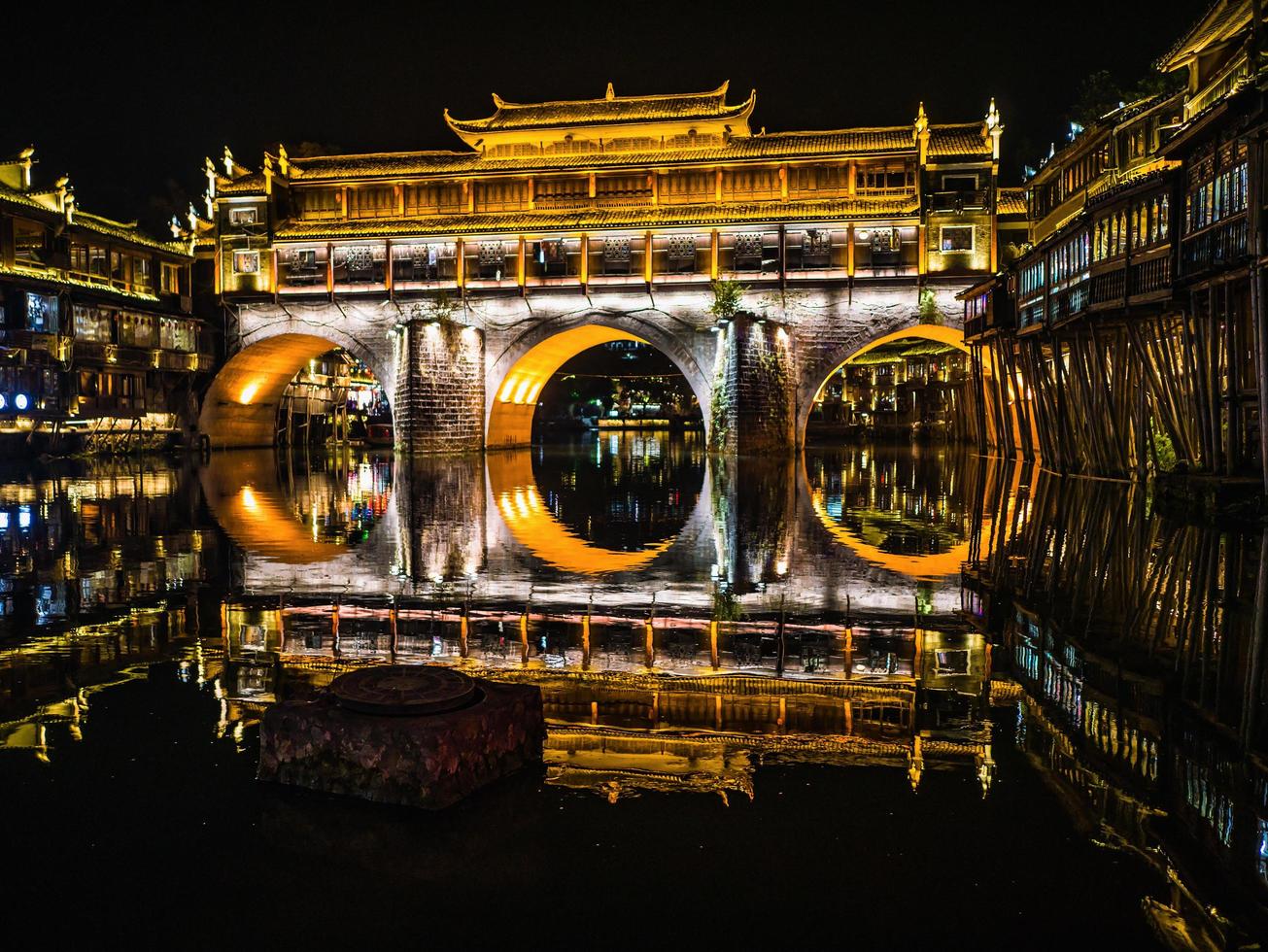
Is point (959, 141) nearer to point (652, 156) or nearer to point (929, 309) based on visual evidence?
point (929, 309)

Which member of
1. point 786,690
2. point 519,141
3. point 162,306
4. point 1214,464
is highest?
point 519,141

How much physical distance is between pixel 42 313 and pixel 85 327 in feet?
6.08

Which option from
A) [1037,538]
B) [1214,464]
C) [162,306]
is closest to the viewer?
[1037,538]

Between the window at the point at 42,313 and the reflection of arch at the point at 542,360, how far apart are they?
54.1ft

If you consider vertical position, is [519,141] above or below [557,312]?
above

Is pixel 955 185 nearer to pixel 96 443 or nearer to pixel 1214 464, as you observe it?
pixel 1214 464

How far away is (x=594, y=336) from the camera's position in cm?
4566

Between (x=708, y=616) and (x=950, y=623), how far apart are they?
196cm

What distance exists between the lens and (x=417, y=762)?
438 centimetres

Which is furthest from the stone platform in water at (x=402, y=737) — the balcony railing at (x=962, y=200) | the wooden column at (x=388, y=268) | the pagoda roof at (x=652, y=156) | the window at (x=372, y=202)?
the window at (x=372, y=202)

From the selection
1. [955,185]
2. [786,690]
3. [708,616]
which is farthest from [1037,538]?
[955,185]

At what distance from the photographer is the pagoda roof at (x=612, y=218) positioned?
126 feet

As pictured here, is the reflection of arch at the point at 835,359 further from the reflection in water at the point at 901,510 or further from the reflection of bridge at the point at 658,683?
the reflection of bridge at the point at 658,683

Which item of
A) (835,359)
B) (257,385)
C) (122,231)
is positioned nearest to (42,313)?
(122,231)
